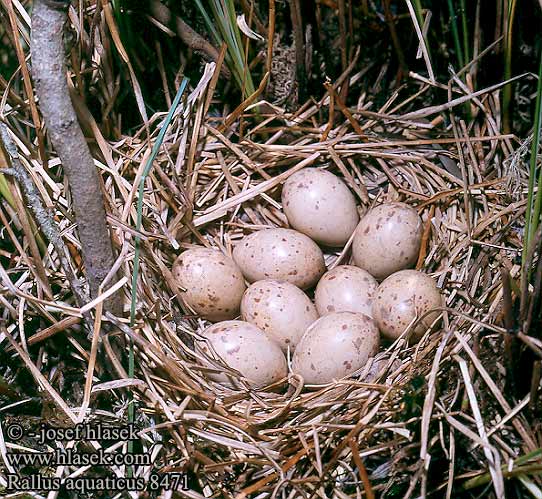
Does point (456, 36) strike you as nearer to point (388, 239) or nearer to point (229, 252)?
point (388, 239)

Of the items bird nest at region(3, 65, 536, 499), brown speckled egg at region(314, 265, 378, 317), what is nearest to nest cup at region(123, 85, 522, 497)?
bird nest at region(3, 65, 536, 499)

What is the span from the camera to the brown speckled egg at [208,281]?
1.60 metres

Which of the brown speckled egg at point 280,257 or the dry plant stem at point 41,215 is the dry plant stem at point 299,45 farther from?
the dry plant stem at point 41,215

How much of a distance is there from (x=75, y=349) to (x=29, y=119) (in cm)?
54

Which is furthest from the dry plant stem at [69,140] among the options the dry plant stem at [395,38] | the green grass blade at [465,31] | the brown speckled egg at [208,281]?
the green grass blade at [465,31]

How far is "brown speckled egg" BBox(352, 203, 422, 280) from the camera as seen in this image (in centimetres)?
161

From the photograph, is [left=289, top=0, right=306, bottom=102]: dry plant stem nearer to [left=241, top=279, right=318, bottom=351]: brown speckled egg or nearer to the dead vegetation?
the dead vegetation

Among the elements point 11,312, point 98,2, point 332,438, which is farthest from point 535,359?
point 98,2

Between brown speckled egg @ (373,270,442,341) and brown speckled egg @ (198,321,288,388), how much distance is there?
245mm

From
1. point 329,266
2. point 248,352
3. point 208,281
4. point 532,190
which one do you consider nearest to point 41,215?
point 208,281

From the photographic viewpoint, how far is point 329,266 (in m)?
1.82

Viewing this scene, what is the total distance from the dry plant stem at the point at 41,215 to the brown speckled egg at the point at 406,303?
A: 0.64m

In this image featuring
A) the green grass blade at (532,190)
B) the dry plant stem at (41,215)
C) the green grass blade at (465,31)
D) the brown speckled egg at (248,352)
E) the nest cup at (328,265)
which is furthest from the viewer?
the green grass blade at (465,31)

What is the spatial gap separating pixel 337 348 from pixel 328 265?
0.39 metres
